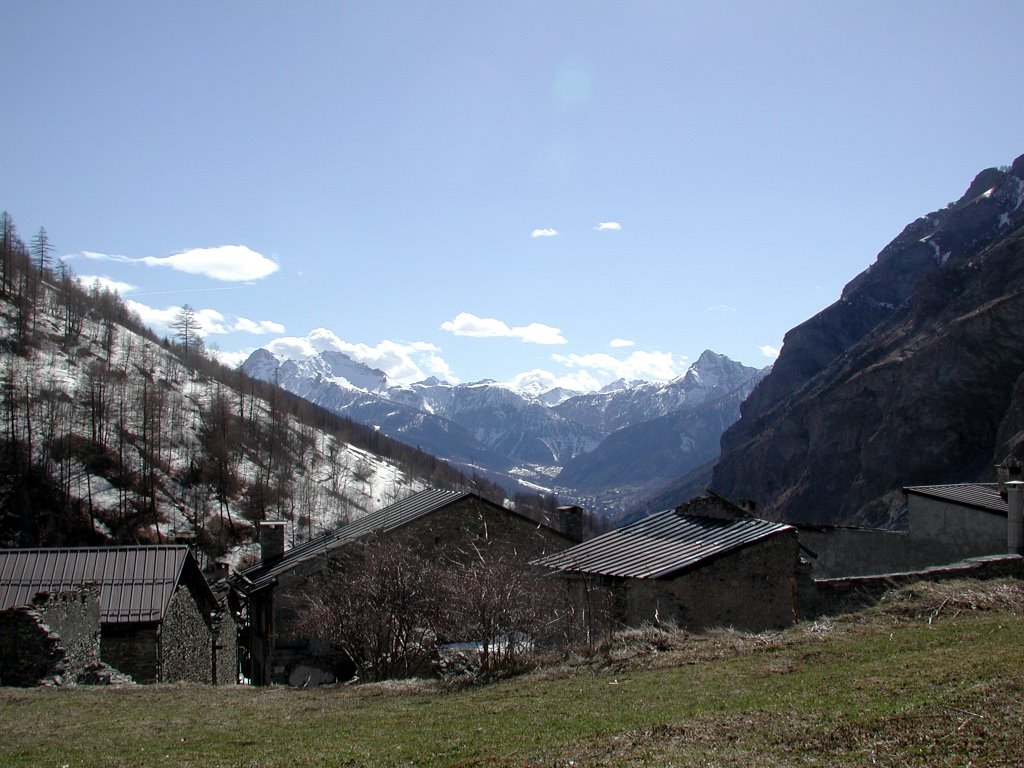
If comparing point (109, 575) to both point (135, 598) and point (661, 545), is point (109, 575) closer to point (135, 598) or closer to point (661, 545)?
point (135, 598)

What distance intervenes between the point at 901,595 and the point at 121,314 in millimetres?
179962

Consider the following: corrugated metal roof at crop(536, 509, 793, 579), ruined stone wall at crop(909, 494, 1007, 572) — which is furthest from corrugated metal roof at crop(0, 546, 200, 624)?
ruined stone wall at crop(909, 494, 1007, 572)

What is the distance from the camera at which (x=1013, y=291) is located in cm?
12544

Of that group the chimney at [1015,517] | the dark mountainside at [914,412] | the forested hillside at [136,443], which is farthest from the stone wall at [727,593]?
the dark mountainside at [914,412]

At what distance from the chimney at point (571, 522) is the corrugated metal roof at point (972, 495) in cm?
1213

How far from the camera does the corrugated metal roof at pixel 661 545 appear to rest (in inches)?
800

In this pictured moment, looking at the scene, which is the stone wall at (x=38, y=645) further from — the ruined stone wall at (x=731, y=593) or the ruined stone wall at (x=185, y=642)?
the ruined stone wall at (x=731, y=593)

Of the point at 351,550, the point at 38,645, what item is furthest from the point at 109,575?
the point at 351,550

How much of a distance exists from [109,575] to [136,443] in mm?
87498

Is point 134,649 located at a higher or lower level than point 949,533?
lower

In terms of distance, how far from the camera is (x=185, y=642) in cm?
2862

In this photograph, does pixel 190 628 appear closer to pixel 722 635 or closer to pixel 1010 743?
pixel 722 635

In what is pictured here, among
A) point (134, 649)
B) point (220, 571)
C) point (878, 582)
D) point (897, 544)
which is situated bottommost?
point (134, 649)

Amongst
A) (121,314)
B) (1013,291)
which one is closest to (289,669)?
(1013,291)
